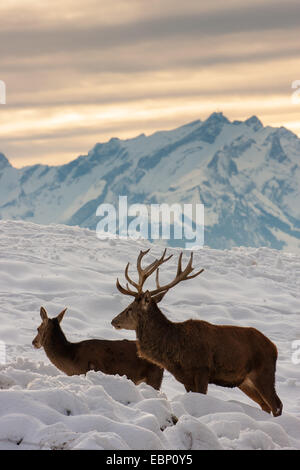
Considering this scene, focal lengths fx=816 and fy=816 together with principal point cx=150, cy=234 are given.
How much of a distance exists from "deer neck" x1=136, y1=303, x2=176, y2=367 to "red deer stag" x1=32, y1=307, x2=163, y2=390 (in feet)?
2.16

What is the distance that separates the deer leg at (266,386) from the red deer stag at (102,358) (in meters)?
1.30

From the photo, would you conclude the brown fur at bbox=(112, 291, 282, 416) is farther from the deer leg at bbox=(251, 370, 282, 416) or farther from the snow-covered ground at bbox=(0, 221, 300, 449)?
the snow-covered ground at bbox=(0, 221, 300, 449)

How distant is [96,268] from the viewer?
23.0 metres

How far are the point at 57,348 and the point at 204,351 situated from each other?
2.30 metres

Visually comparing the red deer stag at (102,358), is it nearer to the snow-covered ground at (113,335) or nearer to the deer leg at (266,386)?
the snow-covered ground at (113,335)

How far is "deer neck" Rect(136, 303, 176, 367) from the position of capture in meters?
9.99

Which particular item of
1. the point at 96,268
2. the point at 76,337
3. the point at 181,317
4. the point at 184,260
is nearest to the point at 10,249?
the point at 96,268

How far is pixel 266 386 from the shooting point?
10039mm

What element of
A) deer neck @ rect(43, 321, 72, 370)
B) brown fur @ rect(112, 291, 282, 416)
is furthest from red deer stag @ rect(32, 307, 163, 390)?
brown fur @ rect(112, 291, 282, 416)

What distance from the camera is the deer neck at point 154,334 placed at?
9.99 metres

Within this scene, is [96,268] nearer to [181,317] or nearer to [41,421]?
[181,317]

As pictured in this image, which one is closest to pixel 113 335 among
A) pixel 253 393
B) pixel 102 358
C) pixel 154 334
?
pixel 102 358

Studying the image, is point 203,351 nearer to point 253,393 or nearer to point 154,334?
point 154,334

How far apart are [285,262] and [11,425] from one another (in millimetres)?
22363
